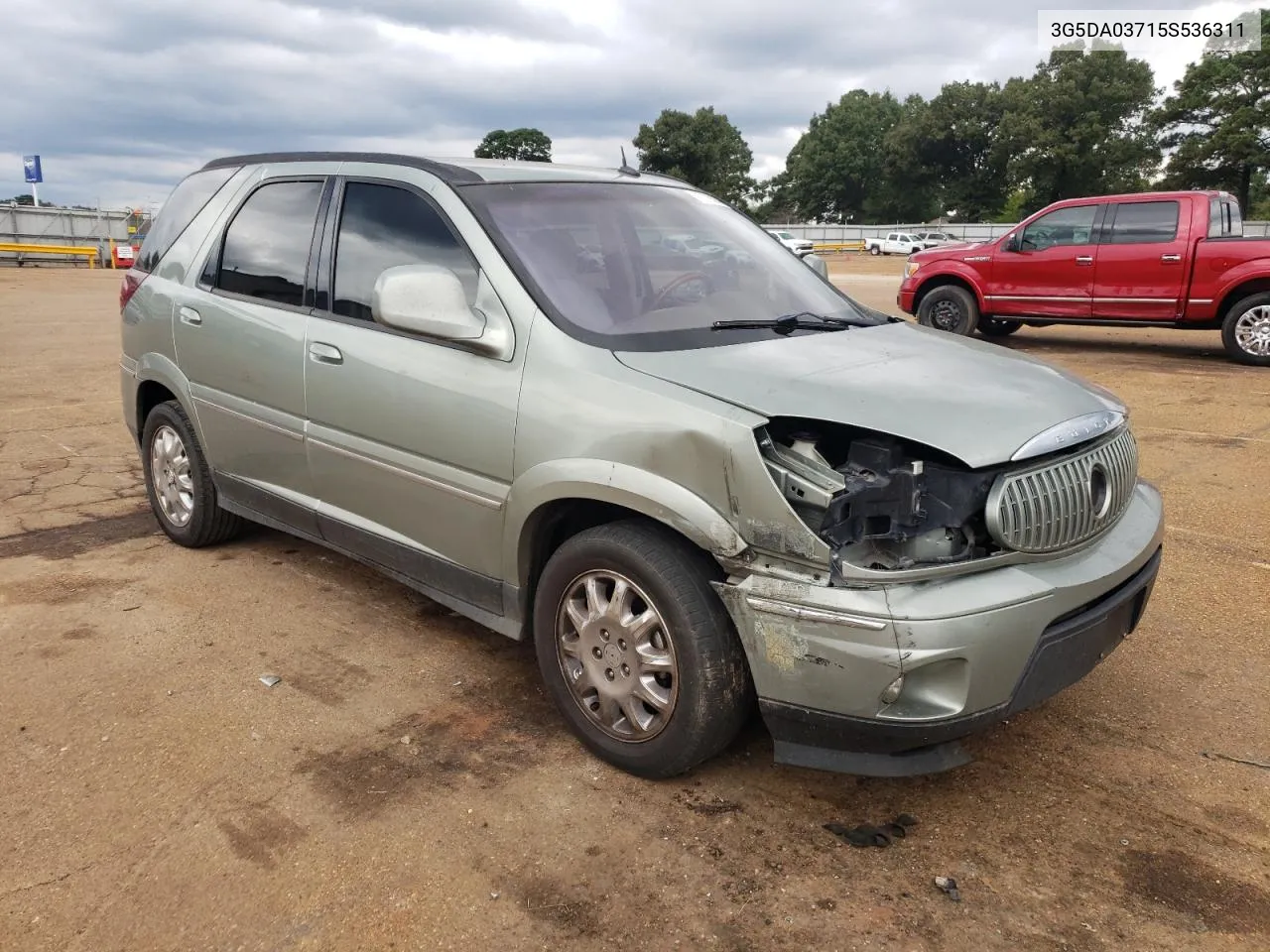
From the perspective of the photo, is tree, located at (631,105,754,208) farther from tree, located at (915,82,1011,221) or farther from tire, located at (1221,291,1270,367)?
tire, located at (1221,291,1270,367)

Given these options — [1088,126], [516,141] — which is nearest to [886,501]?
[1088,126]

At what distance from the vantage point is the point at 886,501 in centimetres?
252

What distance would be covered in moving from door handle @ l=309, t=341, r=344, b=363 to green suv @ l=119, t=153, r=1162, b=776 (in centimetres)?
1

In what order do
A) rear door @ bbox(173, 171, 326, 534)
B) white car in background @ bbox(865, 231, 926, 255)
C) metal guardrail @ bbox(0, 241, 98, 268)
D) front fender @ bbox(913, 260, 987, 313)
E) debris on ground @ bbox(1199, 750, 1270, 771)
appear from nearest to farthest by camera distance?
debris on ground @ bbox(1199, 750, 1270, 771)
rear door @ bbox(173, 171, 326, 534)
front fender @ bbox(913, 260, 987, 313)
metal guardrail @ bbox(0, 241, 98, 268)
white car in background @ bbox(865, 231, 926, 255)

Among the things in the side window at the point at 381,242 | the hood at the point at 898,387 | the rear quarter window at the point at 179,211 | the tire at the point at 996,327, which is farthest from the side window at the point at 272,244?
the tire at the point at 996,327

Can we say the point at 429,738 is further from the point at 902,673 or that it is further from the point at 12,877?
the point at 902,673

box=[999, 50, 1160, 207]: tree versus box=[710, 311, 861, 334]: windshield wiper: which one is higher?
box=[999, 50, 1160, 207]: tree

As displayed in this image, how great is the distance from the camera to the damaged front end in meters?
2.47

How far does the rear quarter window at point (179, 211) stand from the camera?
4.70 m

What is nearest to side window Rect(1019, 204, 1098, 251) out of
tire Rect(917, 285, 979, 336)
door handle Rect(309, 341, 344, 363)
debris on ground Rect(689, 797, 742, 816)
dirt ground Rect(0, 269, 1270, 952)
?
tire Rect(917, 285, 979, 336)

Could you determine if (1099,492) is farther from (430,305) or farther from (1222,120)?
(1222,120)

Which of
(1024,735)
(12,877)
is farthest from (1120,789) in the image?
(12,877)

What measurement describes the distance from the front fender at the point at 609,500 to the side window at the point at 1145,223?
10434mm

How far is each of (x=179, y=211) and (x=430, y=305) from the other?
2479 millimetres
